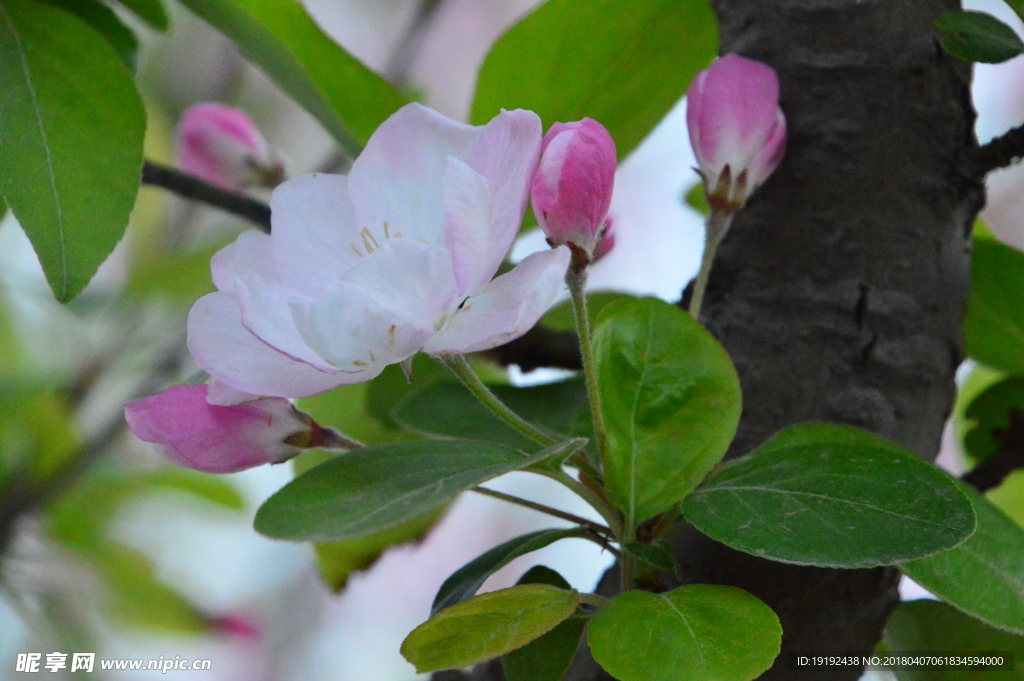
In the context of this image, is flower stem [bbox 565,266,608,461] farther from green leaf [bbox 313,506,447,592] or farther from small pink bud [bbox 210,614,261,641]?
small pink bud [bbox 210,614,261,641]

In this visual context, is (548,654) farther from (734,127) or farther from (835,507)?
(734,127)

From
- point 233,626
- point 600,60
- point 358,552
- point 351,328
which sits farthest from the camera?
point 233,626

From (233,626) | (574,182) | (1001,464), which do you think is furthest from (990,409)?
(233,626)

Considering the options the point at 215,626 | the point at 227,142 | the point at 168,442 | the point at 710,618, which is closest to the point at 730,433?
the point at 710,618

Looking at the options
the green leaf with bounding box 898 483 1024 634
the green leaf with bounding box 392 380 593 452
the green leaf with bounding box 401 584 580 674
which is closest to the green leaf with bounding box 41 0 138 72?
the green leaf with bounding box 392 380 593 452

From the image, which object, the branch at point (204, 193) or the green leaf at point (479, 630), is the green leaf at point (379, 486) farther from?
the branch at point (204, 193)

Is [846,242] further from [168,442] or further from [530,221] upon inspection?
[168,442]
